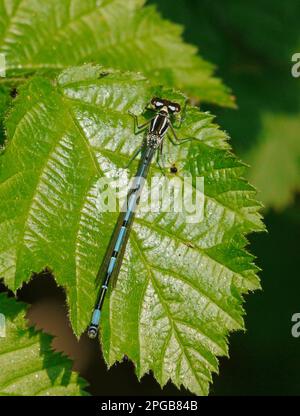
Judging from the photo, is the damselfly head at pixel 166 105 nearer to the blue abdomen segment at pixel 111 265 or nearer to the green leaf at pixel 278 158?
the blue abdomen segment at pixel 111 265

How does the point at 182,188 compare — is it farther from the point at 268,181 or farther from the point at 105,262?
the point at 268,181

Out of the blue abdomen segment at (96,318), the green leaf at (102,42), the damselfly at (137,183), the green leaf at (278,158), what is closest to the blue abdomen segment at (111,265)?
the damselfly at (137,183)

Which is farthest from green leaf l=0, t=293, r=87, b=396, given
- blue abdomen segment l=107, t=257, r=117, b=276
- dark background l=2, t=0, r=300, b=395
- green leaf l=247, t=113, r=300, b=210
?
green leaf l=247, t=113, r=300, b=210

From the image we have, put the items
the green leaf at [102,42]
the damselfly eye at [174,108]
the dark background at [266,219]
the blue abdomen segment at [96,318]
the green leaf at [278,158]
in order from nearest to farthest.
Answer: the blue abdomen segment at [96,318] < the damselfly eye at [174,108] < the green leaf at [102,42] < the dark background at [266,219] < the green leaf at [278,158]

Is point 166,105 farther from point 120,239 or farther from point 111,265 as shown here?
point 111,265

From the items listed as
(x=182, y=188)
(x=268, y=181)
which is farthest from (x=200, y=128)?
(x=268, y=181)

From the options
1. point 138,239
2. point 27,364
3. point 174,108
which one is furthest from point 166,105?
point 27,364

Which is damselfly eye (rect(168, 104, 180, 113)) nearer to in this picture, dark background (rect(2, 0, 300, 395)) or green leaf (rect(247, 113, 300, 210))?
dark background (rect(2, 0, 300, 395))
